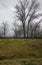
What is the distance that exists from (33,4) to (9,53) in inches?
1251

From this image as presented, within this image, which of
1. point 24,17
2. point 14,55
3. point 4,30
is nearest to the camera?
point 14,55

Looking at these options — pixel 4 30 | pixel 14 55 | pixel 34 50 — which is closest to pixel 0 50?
pixel 14 55

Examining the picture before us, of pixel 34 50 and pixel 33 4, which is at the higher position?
pixel 33 4

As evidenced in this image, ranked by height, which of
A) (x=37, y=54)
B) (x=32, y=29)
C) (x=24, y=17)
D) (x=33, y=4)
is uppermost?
(x=33, y=4)

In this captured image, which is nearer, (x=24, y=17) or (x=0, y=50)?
(x=0, y=50)

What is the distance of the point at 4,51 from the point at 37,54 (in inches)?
179

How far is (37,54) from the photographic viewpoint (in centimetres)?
2538

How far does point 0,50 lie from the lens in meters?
26.0

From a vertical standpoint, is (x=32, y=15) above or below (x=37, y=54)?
above

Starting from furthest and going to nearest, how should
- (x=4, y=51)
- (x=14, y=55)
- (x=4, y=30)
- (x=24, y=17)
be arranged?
(x=4, y=30) < (x=24, y=17) < (x=4, y=51) < (x=14, y=55)

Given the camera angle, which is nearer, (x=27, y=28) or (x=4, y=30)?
(x=27, y=28)

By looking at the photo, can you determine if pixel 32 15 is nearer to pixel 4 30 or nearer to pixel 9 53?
pixel 9 53

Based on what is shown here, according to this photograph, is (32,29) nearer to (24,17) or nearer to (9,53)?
(24,17)

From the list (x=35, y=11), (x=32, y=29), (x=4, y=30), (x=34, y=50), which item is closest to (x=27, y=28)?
(x=32, y=29)
